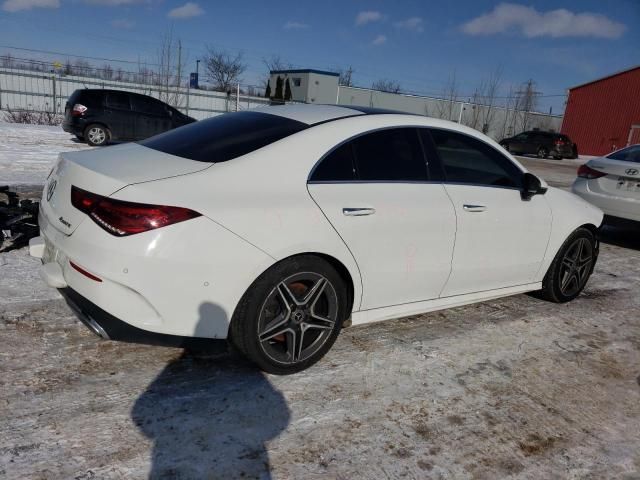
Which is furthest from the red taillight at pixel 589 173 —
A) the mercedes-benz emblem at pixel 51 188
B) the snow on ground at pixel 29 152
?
the snow on ground at pixel 29 152

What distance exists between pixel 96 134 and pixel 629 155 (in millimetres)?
12406

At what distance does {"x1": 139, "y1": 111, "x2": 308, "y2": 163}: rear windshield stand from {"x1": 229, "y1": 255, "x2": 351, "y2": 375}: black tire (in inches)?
28.9

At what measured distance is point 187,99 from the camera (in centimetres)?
2620

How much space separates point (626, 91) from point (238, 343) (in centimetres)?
3644

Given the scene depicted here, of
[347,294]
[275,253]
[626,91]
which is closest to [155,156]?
[275,253]

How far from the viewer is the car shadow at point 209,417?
225 cm

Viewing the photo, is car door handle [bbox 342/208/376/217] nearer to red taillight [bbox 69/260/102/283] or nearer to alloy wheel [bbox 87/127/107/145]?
red taillight [bbox 69/260/102/283]

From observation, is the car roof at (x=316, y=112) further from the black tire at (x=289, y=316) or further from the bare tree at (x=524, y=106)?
the bare tree at (x=524, y=106)

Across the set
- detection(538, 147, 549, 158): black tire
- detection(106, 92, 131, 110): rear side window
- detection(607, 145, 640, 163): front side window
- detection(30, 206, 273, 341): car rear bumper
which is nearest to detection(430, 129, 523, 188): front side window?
detection(30, 206, 273, 341): car rear bumper

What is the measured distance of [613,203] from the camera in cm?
664

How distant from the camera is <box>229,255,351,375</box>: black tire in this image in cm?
271

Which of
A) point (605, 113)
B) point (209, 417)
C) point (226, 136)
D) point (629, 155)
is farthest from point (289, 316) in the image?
point (605, 113)

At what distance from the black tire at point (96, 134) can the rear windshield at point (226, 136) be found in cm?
1136

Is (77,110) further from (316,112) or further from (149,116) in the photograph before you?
(316,112)
